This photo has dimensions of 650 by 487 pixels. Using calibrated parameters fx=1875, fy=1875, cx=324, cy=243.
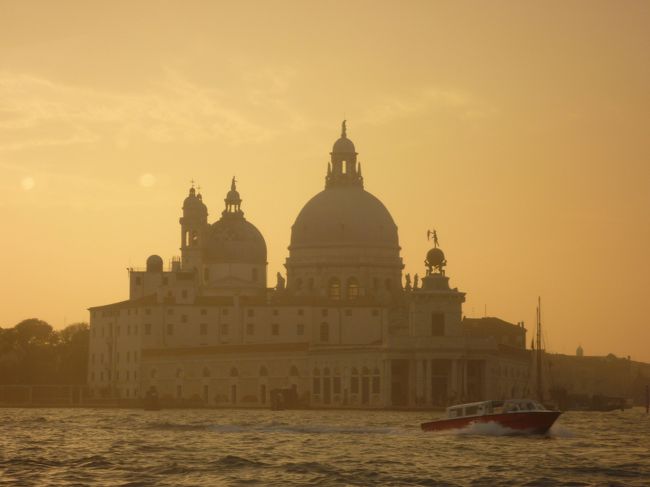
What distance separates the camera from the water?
222ft

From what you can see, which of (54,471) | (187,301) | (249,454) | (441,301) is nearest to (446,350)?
(441,301)

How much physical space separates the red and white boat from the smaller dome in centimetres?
7206

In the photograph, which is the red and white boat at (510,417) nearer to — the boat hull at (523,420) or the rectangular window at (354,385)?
the boat hull at (523,420)

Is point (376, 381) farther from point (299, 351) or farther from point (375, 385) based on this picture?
point (299, 351)

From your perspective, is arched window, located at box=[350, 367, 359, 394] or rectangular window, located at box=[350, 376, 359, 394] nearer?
rectangular window, located at box=[350, 376, 359, 394]

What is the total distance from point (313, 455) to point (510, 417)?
61.3 feet

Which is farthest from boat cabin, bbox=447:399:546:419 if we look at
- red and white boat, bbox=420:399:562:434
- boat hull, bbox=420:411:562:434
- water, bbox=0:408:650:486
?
water, bbox=0:408:650:486

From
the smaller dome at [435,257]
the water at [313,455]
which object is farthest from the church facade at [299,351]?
the water at [313,455]

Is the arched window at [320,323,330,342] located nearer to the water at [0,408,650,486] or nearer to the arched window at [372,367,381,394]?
the arched window at [372,367,381,394]

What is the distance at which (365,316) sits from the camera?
7741 inches

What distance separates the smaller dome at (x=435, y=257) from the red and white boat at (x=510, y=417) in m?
72.1

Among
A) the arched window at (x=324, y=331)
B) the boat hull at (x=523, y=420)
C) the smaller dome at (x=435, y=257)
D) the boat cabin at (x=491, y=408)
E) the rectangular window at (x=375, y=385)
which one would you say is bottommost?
the boat hull at (x=523, y=420)

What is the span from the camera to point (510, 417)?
311 feet

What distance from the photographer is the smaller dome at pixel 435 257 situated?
169 m
